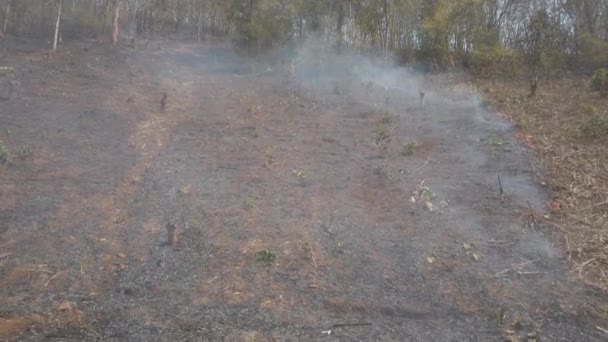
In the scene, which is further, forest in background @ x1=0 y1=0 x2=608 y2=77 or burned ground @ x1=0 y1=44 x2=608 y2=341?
forest in background @ x1=0 y1=0 x2=608 y2=77

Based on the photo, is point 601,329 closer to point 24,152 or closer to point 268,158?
point 268,158

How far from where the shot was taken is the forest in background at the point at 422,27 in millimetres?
16125

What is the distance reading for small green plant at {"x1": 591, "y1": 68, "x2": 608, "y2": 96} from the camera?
37.9 ft

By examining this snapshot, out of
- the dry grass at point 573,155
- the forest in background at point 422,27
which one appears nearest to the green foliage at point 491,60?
the forest in background at point 422,27

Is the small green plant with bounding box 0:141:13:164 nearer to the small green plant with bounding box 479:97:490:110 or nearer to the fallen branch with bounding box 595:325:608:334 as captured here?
the fallen branch with bounding box 595:325:608:334

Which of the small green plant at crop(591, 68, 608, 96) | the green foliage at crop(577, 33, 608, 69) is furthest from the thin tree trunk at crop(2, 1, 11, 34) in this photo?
the green foliage at crop(577, 33, 608, 69)

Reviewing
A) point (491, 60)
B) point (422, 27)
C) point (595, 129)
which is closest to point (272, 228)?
point (595, 129)

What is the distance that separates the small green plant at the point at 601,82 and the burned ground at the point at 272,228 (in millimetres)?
2970

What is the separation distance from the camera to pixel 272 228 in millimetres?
6438

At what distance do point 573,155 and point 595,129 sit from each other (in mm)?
1148

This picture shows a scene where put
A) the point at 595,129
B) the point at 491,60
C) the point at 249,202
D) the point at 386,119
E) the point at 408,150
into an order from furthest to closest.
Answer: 1. the point at 491,60
2. the point at 386,119
3. the point at 408,150
4. the point at 595,129
5. the point at 249,202

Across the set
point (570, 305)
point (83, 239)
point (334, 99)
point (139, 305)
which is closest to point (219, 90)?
point (334, 99)

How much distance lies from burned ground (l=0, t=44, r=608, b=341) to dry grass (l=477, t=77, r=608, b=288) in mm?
268

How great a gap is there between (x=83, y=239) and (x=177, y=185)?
1.90m
